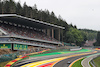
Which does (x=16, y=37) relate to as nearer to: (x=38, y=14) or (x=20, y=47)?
(x=20, y=47)

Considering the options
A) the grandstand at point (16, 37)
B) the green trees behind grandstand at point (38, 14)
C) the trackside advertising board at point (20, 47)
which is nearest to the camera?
the grandstand at point (16, 37)

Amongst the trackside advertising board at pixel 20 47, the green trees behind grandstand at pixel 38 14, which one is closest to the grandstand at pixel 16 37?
the trackside advertising board at pixel 20 47

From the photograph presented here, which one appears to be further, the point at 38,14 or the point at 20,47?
the point at 38,14

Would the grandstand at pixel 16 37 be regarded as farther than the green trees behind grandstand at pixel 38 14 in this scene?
No

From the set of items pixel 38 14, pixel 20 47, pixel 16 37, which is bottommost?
pixel 20 47

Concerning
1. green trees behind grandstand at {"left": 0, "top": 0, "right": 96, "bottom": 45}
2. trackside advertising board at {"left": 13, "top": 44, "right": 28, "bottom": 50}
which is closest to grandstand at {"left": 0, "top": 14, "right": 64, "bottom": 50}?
trackside advertising board at {"left": 13, "top": 44, "right": 28, "bottom": 50}

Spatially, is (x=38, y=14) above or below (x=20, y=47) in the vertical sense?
above

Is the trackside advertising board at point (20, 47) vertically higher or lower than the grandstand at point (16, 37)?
lower

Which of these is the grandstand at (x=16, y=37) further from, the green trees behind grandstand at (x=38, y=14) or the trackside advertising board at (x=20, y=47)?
the green trees behind grandstand at (x=38, y=14)

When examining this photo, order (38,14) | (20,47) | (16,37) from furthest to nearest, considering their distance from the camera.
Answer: (38,14) < (20,47) < (16,37)

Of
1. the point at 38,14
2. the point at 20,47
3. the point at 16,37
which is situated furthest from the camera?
the point at 38,14

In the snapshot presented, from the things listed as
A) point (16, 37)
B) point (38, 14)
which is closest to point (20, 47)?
point (16, 37)

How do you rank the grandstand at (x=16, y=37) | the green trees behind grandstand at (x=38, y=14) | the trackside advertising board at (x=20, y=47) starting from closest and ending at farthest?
the grandstand at (x=16, y=37) < the trackside advertising board at (x=20, y=47) < the green trees behind grandstand at (x=38, y=14)

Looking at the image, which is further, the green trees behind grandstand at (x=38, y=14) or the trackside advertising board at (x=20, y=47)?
the green trees behind grandstand at (x=38, y=14)
